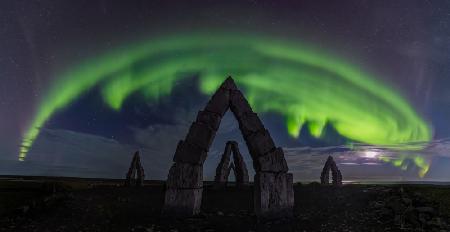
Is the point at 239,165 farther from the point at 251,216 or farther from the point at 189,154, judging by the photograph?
the point at 189,154

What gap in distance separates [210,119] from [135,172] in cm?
2483

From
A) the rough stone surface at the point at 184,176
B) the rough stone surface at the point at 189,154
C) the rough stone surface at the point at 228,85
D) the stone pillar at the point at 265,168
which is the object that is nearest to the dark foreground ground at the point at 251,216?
the stone pillar at the point at 265,168

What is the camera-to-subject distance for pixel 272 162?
13.2 metres

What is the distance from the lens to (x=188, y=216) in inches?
486

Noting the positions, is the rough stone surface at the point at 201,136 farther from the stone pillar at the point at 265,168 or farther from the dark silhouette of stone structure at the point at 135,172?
the dark silhouette of stone structure at the point at 135,172

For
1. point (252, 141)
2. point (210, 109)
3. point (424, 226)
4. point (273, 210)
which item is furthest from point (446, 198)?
point (210, 109)

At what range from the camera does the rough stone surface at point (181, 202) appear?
491 inches

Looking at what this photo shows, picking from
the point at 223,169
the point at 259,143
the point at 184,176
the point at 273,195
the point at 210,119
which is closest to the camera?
the point at 273,195

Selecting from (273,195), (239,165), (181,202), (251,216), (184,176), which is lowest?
(251,216)

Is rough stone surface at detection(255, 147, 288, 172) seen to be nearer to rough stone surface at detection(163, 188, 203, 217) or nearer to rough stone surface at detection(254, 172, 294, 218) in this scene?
rough stone surface at detection(254, 172, 294, 218)

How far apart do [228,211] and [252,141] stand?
3626mm

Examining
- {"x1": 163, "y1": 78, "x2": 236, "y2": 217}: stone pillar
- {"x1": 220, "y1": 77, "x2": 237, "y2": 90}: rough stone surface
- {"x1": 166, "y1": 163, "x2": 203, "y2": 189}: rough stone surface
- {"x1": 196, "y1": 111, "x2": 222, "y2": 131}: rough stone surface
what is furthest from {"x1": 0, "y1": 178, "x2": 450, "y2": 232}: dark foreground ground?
{"x1": 220, "y1": 77, "x2": 237, "y2": 90}: rough stone surface

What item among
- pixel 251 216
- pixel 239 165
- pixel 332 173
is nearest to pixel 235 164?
pixel 239 165

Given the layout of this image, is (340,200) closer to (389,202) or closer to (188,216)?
(389,202)
